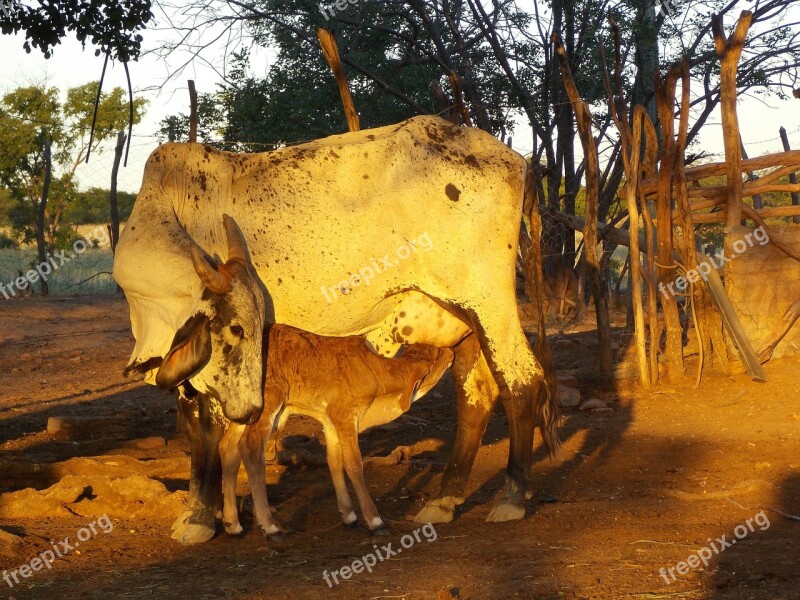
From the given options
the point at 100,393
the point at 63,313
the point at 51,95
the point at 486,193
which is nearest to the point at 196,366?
the point at 486,193

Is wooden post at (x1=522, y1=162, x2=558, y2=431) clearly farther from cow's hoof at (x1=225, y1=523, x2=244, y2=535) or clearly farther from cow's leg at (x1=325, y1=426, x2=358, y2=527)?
cow's hoof at (x1=225, y1=523, x2=244, y2=535)

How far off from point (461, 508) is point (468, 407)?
24.4 inches

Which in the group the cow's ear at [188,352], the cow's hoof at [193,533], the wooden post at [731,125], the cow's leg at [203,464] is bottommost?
the cow's hoof at [193,533]

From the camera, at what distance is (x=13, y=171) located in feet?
82.3

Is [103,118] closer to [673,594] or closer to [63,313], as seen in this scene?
[63,313]

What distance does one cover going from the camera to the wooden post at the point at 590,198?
948 centimetres

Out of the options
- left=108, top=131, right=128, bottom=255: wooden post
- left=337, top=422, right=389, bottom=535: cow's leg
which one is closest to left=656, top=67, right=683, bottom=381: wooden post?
left=337, top=422, right=389, bottom=535: cow's leg

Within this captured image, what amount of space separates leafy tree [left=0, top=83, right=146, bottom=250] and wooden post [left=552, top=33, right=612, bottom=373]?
16.1 metres

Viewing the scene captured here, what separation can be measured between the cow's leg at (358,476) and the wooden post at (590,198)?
4.50 meters

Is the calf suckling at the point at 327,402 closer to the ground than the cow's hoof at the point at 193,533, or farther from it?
farther from it

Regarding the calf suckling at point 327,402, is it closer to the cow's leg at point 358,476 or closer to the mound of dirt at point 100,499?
the cow's leg at point 358,476

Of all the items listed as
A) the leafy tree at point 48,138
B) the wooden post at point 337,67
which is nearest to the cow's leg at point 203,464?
the wooden post at point 337,67

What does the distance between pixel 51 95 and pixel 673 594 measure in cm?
2673

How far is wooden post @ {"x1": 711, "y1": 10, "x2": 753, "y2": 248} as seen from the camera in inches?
381
